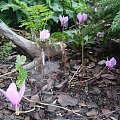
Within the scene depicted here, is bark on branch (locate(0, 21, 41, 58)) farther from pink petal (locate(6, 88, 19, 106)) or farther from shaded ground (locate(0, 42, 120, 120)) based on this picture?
pink petal (locate(6, 88, 19, 106))

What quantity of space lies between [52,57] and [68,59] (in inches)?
5.3

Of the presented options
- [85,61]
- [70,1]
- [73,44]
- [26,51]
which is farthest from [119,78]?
[70,1]

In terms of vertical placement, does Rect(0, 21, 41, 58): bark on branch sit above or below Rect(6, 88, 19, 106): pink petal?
above

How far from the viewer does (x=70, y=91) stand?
1.71 m

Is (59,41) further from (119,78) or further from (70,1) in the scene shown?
(70,1)

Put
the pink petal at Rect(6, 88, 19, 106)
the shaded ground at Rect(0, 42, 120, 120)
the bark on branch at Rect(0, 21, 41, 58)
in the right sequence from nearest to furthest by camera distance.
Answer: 1. the pink petal at Rect(6, 88, 19, 106)
2. the shaded ground at Rect(0, 42, 120, 120)
3. the bark on branch at Rect(0, 21, 41, 58)

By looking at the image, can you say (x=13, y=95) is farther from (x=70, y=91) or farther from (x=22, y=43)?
(x=22, y=43)

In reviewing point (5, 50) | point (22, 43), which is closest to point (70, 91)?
point (22, 43)

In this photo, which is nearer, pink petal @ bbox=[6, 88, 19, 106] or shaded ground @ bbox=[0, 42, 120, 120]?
pink petal @ bbox=[6, 88, 19, 106]

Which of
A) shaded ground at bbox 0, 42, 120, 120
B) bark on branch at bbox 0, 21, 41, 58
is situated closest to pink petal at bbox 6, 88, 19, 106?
shaded ground at bbox 0, 42, 120, 120

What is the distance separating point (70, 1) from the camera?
9.44 ft

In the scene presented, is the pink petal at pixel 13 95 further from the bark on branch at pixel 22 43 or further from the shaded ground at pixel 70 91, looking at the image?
the bark on branch at pixel 22 43

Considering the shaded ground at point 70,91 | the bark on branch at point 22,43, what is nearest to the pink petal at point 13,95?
the shaded ground at point 70,91

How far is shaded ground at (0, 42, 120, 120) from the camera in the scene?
59.6 inches
